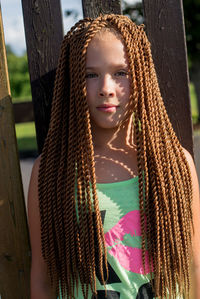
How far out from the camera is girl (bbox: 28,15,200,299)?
1.63 metres

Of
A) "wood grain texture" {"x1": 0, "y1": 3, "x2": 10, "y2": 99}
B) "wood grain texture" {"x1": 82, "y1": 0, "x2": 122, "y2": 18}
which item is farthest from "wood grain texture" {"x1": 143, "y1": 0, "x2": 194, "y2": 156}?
"wood grain texture" {"x1": 0, "y1": 3, "x2": 10, "y2": 99}

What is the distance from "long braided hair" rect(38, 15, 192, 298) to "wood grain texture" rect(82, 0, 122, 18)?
0.69 feet

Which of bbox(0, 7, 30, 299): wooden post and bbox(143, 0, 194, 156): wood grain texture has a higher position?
bbox(143, 0, 194, 156): wood grain texture

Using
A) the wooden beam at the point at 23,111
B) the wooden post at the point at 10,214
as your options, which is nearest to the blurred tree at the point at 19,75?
the wooden beam at the point at 23,111

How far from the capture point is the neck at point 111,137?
1793 millimetres

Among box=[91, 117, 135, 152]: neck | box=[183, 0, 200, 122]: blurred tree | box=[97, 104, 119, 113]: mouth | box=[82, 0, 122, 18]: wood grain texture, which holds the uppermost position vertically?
box=[183, 0, 200, 122]: blurred tree

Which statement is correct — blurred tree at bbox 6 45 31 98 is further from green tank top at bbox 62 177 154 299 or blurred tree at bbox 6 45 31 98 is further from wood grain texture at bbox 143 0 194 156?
green tank top at bbox 62 177 154 299

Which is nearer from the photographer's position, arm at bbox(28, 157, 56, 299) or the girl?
the girl

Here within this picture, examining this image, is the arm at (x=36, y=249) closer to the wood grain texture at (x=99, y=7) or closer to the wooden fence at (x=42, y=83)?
the wooden fence at (x=42, y=83)

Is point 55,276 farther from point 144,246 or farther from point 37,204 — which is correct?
point 144,246

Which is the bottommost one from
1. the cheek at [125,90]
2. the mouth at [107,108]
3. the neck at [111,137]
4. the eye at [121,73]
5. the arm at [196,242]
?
the arm at [196,242]

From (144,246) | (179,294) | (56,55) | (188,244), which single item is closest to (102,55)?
(56,55)

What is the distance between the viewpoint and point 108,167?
5.75 feet

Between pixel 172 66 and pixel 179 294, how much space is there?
125 cm
